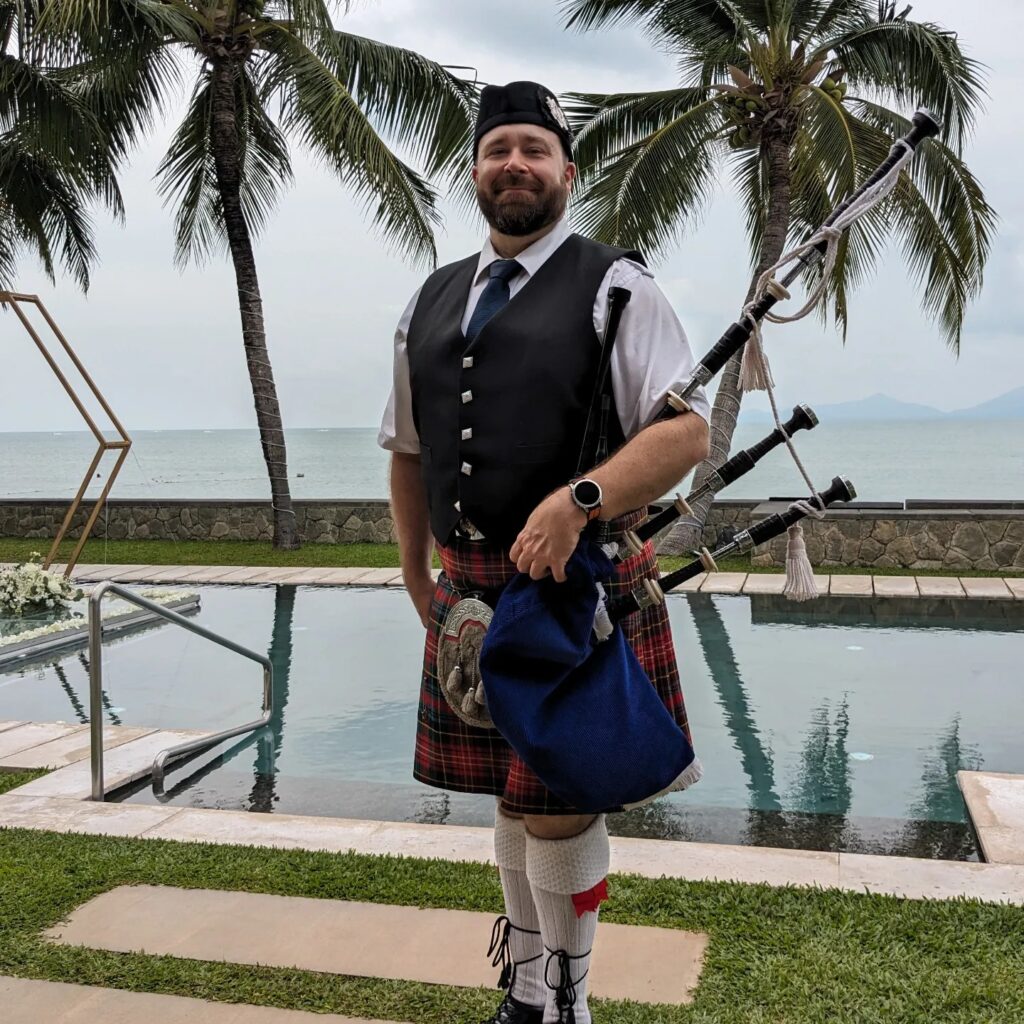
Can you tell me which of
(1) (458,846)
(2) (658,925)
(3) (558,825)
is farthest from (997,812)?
(3) (558,825)

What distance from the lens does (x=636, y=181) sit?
10711mm

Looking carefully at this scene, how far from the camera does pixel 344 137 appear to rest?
1043 cm

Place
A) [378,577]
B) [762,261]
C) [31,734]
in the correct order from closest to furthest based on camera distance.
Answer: [31,734] → [378,577] → [762,261]

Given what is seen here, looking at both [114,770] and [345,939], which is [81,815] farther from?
[345,939]

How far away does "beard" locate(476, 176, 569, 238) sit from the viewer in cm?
182

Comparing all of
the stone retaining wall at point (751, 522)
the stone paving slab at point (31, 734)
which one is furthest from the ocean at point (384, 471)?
the stone paving slab at point (31, 734)

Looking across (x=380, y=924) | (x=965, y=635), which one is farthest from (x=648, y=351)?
(x=965, y=635)

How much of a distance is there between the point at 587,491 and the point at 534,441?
0.18 meters

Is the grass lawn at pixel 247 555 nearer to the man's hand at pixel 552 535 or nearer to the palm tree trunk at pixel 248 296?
the palm tree trunk at pixel 248 296

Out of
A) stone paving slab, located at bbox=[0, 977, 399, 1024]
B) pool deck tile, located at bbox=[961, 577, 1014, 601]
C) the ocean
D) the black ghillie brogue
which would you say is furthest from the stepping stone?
the ocean

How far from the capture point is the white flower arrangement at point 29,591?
312 inches

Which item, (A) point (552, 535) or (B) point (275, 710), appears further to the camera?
(B) point (275, 710)

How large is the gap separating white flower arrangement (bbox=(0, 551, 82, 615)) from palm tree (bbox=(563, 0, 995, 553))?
5.50 meters

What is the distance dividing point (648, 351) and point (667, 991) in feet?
4.52
